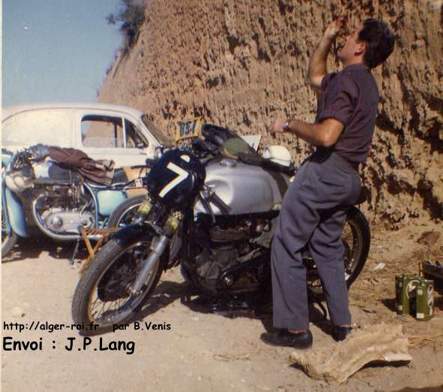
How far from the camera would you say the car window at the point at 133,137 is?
6.35 metres

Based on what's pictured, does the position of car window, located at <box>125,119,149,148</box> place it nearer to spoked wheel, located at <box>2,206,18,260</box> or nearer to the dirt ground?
spoked wheel, located at <box>2,206,18,260</box>

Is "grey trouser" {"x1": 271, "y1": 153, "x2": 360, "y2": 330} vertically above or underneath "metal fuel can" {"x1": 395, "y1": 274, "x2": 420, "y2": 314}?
above

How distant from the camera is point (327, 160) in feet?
10.0

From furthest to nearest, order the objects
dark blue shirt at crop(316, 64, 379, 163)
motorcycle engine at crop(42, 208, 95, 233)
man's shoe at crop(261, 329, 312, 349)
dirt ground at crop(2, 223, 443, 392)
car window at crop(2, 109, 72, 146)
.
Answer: car window at crop(2, 109, 72, 146) < motorcycle engine at crop(42, 208, 95, 233) < man's shoe at crop(261, 329, 312, 349) < dark blue shirt at crop(316, 64, 379, 163) < dirt ground at crop(2, 223, 443, 392)

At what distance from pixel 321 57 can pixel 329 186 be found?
0.84 metres

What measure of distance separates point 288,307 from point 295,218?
50 cm

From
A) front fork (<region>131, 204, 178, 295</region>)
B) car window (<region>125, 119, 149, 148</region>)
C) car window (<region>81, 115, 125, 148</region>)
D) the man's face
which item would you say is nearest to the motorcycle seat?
front fork (<region>131, 204, 178, 295</region>)

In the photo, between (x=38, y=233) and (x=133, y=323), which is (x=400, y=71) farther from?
(x=38, y=233)

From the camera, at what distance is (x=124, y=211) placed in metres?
5.04

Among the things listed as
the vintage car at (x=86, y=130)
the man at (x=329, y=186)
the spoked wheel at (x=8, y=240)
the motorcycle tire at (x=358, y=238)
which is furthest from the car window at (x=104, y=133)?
the man at (x=329, y=186)

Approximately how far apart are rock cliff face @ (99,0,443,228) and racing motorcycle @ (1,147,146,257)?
6.78ft

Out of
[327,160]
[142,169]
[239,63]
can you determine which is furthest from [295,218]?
[239,63]

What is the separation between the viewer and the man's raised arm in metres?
3.29

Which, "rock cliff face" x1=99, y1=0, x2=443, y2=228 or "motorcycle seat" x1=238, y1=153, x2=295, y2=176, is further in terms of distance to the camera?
"rock cliff face" x1=99, y1=0, x2=443, y2=228
